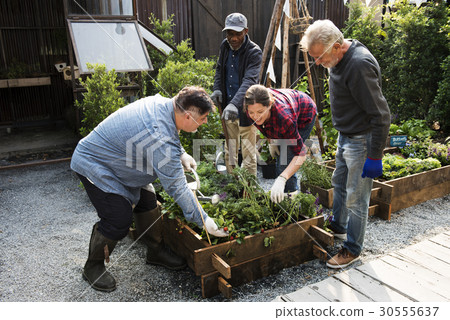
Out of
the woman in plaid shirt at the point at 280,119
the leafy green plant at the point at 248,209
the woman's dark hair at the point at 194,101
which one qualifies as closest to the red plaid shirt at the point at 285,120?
the woman in plaid shirt at the point at 280,119

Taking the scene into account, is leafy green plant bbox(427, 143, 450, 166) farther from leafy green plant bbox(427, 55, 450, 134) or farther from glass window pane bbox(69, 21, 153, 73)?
glass window pane bbox(69, 21, 153, 73)

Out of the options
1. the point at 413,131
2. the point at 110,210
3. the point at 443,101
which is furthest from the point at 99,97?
the point at 443,101

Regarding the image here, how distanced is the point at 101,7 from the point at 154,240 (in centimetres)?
438

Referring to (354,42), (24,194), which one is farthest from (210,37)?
(354,42)

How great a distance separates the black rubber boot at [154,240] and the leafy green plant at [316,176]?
195 cm

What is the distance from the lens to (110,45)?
→ 5590 mm

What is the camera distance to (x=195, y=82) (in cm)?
548

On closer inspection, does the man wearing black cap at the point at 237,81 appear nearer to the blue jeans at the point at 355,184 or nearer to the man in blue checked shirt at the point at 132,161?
the blue jeans at the point at 355,184

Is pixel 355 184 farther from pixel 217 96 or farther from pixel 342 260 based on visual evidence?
pixel 217 96

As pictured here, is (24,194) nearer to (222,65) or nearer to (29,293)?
(29,293)

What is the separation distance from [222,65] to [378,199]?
236cm

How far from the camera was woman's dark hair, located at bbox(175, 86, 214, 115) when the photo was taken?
2.50 m

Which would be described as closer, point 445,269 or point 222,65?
point 445,269

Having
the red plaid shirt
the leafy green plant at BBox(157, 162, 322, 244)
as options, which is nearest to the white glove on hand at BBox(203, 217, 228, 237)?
the leafy green plant at BBox(157, 162, 322, 244)
